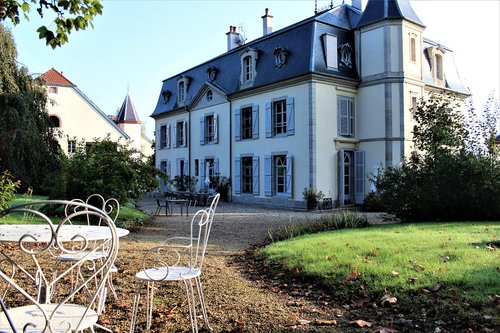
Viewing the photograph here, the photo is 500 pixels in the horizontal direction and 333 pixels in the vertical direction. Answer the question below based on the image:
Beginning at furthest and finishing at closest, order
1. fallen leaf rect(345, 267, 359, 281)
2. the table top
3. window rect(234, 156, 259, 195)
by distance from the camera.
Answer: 1. window rect(234, 156, 259, 195)
2. fallen leaf rect(345, 267, 359, 281)
3. the table top

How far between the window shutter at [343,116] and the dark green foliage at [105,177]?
961 cm

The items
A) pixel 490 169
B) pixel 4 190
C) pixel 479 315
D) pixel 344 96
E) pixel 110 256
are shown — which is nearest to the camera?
pixel 110 256

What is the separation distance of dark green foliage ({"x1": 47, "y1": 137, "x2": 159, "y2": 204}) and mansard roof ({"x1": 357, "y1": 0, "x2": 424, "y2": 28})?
12.0 metres

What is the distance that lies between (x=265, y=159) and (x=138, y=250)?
12.7 metres

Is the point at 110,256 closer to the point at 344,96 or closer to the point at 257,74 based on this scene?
the point at 344,96

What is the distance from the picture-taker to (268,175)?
64.5 ft

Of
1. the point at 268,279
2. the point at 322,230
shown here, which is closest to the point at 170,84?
the point at 322,230

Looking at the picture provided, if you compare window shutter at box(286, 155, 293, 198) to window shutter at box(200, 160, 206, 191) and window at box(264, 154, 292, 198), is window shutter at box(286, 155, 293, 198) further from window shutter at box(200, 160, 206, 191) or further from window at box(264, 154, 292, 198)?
window shutter at box(200, 160, 206, 191)

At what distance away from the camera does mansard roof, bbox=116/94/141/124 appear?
41.8 meters

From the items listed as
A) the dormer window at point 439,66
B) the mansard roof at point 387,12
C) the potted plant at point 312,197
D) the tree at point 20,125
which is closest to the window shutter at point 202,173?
the tree at point 20,125

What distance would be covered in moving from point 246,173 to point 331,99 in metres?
5.65

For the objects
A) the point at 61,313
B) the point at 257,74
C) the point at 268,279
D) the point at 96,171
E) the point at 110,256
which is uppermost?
the point at 257,74

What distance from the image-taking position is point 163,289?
4.94 meters

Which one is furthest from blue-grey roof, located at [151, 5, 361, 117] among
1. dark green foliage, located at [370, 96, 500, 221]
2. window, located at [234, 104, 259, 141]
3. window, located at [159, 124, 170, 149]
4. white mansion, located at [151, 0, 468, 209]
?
dark green foliage, located at [370, 96, 500, 221]
